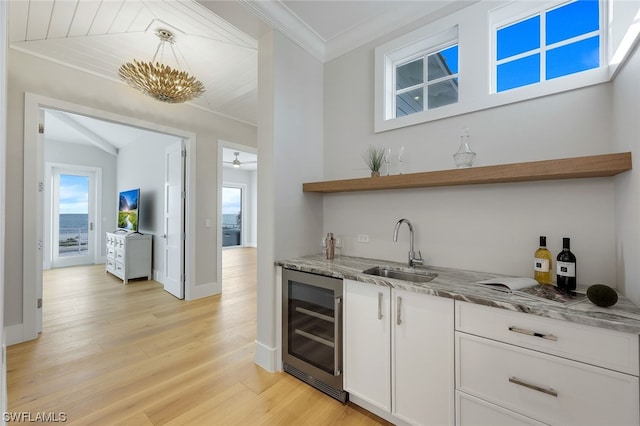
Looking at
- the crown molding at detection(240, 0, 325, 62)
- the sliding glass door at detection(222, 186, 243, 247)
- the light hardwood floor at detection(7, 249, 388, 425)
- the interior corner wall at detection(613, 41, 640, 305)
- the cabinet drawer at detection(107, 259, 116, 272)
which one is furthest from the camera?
the sliding glass door at detection(222, 186, 243, 247)

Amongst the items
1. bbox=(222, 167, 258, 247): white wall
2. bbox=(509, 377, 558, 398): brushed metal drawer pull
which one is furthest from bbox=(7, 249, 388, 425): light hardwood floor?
bbox=(222, 167, 258, 247): white wall

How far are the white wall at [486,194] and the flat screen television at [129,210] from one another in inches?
186

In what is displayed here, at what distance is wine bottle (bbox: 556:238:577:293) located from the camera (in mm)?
1389

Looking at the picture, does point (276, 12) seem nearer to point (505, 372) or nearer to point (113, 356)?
point (505, 372)

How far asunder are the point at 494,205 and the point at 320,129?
A: 165 centimetres

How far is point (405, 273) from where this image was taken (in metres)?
1.96

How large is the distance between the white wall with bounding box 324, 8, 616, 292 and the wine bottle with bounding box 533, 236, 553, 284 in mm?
117

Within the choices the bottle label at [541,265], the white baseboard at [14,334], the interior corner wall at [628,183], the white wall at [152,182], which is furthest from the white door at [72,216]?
the interior corner wall at [628,183]

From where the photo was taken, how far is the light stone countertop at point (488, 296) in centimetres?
105

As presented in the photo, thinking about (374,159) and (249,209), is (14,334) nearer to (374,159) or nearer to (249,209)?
(374,159)

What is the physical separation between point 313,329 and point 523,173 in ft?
5.52

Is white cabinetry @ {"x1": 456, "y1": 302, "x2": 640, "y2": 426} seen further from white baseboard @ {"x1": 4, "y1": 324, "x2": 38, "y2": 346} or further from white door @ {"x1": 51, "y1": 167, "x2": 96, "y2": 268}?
white door @ {"x1": 51, "y1": 167, "x2": 96, "y2": 268}

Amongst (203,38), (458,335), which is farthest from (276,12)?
(458,335)

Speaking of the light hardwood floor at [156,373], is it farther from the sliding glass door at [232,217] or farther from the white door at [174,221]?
the sliding glass door at [232,217]
